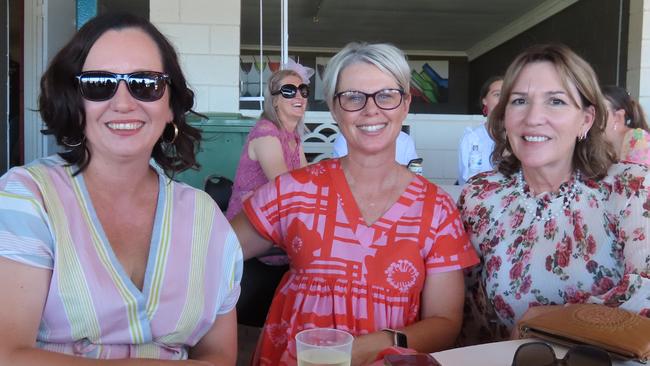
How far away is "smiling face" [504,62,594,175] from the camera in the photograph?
181 centimetres

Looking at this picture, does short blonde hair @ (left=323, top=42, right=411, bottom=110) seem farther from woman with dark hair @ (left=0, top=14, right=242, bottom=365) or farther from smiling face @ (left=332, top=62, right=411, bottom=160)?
woman with dark hair @ (left=0, top=14, right=242, bottom=365)

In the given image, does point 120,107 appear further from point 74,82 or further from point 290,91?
point 290,91

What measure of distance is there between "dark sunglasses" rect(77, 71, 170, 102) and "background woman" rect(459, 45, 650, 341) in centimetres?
111

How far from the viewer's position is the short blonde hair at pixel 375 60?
176 cm

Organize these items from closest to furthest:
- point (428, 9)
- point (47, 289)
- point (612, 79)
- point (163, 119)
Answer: point (47, 289)
point (163, 119)
point (612, 79)
point (428, 9)

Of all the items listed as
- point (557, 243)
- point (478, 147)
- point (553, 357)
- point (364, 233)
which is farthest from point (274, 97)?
point (553, 357)

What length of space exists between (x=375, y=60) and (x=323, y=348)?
3.10ft

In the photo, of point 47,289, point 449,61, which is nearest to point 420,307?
point 47,289

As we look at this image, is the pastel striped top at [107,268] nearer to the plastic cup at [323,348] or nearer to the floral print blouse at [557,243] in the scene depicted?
the plastic cup at [323,348]

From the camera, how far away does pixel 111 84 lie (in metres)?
1.31

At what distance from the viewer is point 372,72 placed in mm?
1761

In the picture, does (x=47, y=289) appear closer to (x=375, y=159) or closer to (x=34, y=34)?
(x=375, y=159)

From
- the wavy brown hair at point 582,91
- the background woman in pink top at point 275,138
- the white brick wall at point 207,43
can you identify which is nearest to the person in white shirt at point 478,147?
the background woman in pink top at point 275,138

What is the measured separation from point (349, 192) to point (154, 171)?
581mm
